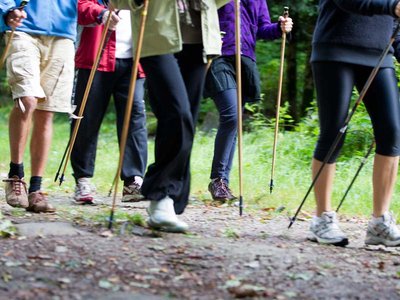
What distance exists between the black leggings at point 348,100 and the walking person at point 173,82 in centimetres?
76

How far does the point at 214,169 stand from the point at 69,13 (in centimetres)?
215

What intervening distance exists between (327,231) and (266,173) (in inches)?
180

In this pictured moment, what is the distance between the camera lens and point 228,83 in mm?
7430

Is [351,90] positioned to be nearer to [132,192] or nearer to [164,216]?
[164,216]

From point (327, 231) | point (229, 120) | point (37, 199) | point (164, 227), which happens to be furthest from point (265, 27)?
point (164, 227)

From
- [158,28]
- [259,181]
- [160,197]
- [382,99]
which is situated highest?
[158,28]

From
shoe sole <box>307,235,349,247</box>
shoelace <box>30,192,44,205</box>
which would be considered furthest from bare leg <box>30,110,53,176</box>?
shoe sole <box>307,235,349,247</box>

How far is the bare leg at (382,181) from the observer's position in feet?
17.7

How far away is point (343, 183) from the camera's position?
8.98 meters

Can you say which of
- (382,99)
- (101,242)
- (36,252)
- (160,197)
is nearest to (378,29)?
(382,99)

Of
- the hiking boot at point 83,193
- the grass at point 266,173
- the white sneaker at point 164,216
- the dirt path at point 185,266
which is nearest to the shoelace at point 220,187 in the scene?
the grass at point 266,173

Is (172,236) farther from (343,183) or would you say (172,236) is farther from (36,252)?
(343,183)

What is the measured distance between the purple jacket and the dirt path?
7.83 ft

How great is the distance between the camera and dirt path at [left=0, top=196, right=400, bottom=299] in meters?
3.89
